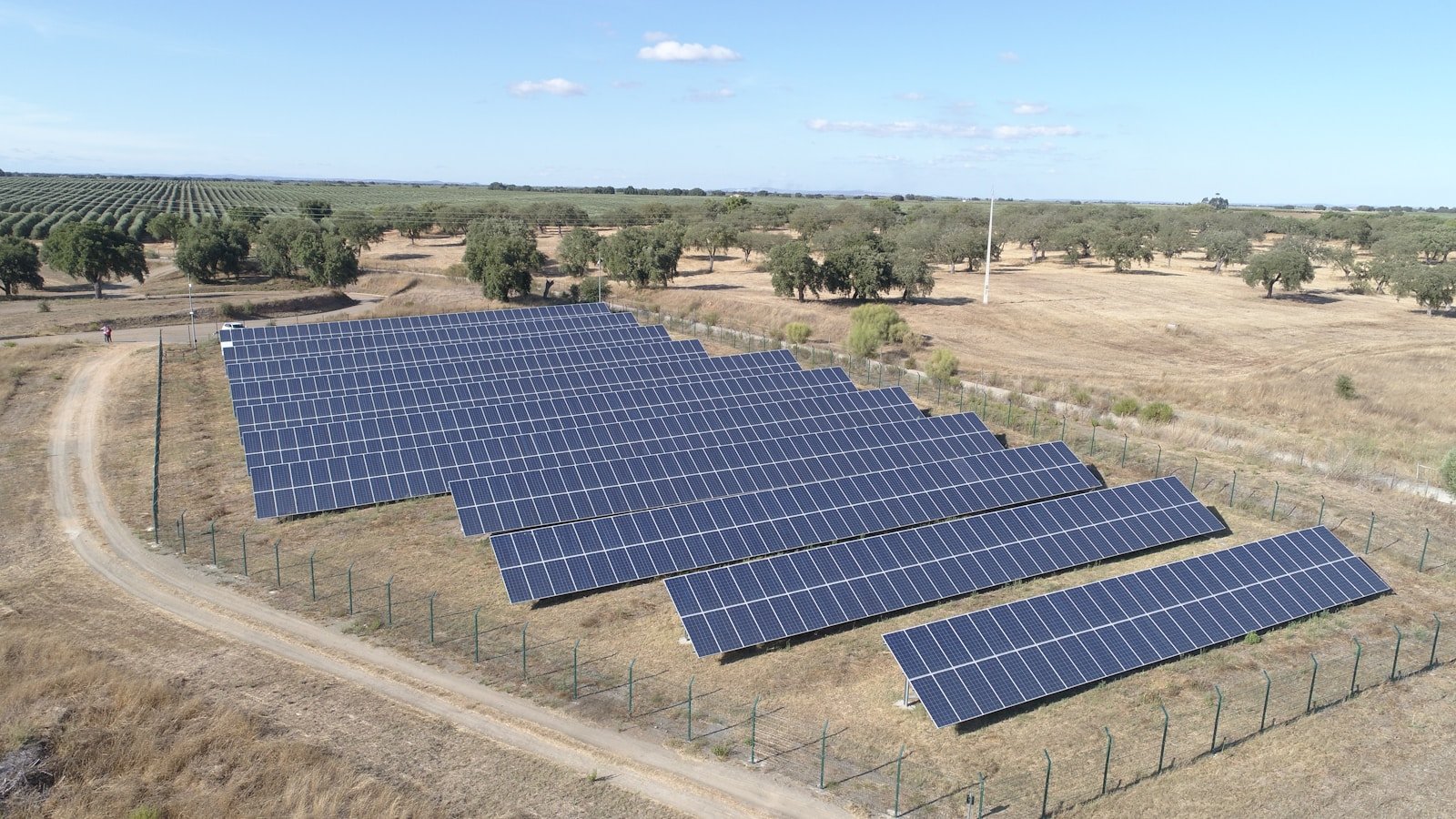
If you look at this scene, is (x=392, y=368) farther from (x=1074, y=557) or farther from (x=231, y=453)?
(x=1074, y=557)

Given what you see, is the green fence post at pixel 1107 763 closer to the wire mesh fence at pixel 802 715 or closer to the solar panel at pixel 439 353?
the wire mesh fence at pixel 802 715

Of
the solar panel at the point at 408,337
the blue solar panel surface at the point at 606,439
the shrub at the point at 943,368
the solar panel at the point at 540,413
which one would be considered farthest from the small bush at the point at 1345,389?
the solar panel at the point at 408,337

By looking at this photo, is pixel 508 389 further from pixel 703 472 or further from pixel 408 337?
pixel 703 472

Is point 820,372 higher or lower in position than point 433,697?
higher

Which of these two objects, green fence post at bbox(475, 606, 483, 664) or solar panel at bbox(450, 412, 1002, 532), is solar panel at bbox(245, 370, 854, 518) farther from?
green fence post at bbox(475, 606, 483, 664)

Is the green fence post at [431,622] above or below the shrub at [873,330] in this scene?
below

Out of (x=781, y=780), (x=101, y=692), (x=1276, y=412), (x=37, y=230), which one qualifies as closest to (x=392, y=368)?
(x=101, y=692)
